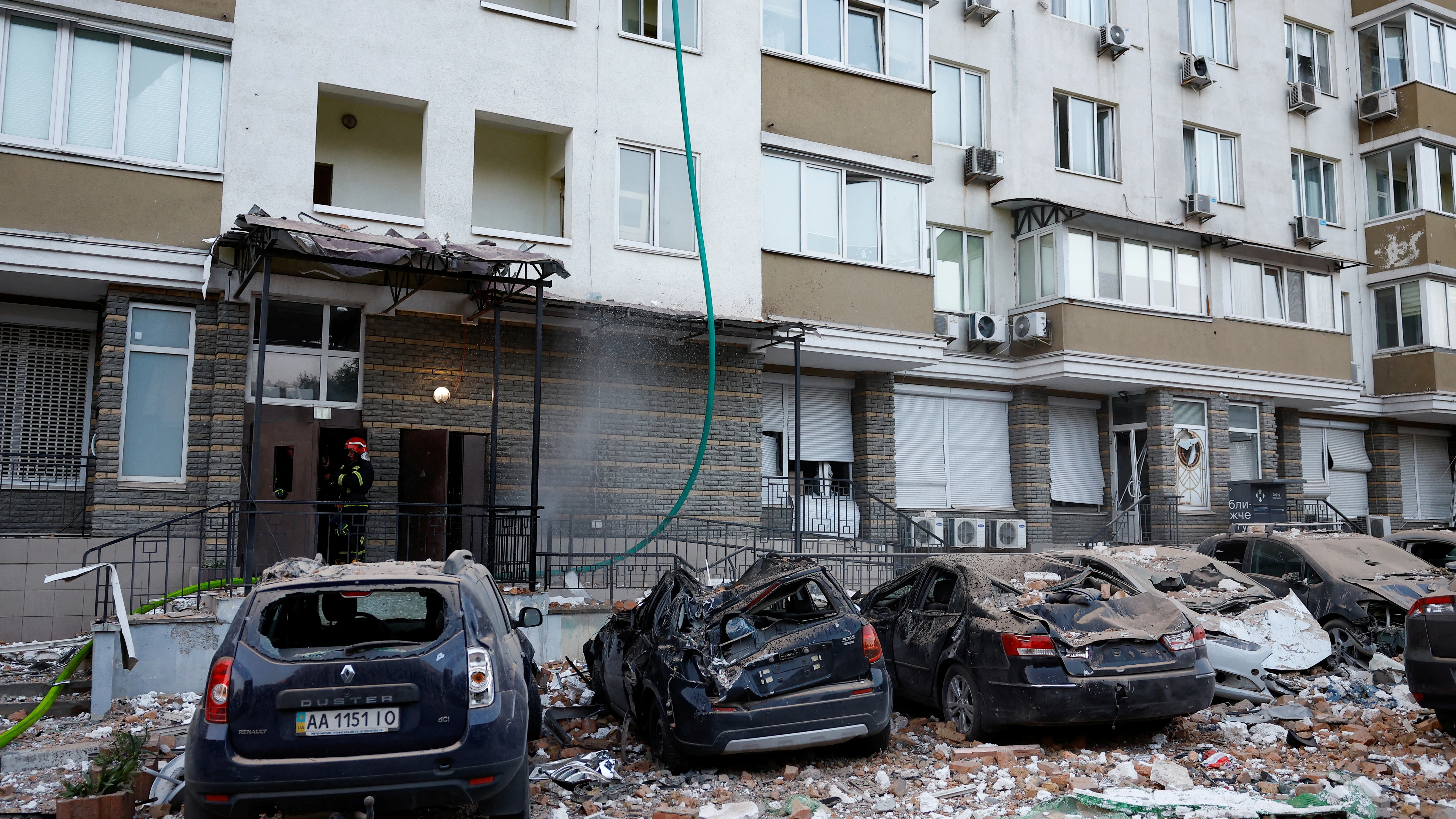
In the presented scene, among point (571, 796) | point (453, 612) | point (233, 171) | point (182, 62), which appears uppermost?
point (182, 62)

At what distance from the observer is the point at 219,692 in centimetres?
505

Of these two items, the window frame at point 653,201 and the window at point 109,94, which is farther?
the window frame at point 653,201

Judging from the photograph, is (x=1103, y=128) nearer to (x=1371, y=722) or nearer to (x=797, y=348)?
(x=797, y=348)

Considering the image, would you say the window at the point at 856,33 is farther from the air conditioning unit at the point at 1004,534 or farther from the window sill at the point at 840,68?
the air conditioning unit at the point at 1004,534

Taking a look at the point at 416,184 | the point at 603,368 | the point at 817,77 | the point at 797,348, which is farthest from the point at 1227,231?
the point at 416,184

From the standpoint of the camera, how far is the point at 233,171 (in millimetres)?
11719

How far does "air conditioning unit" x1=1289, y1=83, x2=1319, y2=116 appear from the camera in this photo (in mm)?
22469

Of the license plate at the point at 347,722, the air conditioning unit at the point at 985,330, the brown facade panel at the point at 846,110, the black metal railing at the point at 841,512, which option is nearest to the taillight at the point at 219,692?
the license plate at the point at 347,722

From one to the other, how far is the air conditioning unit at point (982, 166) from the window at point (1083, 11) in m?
3.64

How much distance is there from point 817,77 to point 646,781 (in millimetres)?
11603

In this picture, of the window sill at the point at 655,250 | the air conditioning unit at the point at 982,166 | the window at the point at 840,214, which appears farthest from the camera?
the air conditioning unit at the point at 982,166

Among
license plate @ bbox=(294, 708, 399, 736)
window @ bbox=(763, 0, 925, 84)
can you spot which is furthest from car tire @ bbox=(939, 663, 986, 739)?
window @ bbox=(763, 0, 925, 84)

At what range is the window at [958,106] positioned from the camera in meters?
18.9

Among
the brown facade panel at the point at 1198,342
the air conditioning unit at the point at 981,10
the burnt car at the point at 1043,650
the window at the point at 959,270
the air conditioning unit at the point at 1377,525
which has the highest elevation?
the air conditioning unit at the point at 981,10
